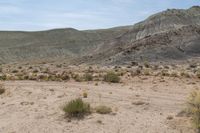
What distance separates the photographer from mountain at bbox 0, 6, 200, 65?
5788cm

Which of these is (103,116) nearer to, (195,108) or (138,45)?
(195,108)

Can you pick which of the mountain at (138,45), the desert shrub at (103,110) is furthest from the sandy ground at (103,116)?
the mountain at (138,45)

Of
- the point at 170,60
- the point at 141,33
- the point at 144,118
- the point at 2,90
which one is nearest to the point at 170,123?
the point at 144,118

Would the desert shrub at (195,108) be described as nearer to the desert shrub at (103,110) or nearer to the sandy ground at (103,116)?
the sandy ground at (103,116)

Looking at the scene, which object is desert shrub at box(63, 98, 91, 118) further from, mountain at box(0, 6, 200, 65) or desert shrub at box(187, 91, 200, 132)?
mountain at box(0, 6, 200, 65)

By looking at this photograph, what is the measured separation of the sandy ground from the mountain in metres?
35.1

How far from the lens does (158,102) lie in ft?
55.5

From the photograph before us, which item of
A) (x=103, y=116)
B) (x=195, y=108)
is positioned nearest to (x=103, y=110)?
(x=103, y=116)

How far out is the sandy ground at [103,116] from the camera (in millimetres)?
13406

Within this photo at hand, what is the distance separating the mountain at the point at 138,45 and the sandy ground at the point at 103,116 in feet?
115

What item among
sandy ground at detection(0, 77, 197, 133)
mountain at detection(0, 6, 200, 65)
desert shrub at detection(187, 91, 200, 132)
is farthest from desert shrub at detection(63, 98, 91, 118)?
mountain at detection(0, 6, 200, 65)

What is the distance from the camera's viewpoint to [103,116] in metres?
14.5

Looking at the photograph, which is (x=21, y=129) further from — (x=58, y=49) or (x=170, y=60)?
(x=58, y=49)

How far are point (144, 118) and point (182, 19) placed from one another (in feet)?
222
